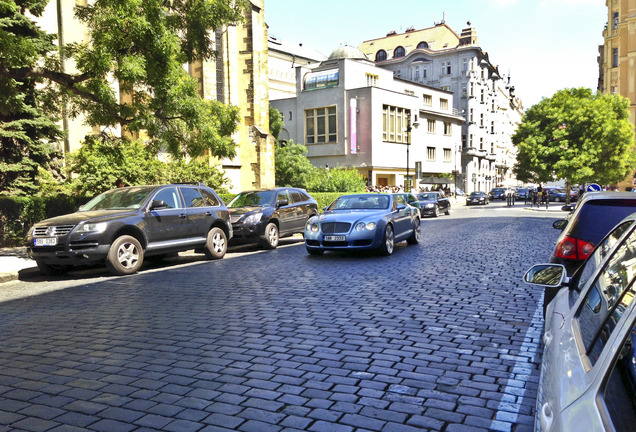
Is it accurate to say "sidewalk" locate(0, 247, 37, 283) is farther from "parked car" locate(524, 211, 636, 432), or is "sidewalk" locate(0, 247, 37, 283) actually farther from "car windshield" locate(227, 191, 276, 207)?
"parked car" locate(524, 211, 636, 432)

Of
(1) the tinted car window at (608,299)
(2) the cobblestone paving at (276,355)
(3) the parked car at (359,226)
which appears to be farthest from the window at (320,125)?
(1) the tinted car window at (608,299)

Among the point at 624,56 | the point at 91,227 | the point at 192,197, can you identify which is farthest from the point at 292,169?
the point at 624,56

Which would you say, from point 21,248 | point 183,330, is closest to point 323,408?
point 183,330

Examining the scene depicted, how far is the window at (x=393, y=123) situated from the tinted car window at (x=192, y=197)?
1644 inches

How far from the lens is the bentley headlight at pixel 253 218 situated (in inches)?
577

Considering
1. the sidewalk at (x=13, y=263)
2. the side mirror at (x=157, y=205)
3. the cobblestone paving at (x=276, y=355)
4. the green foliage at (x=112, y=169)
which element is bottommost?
the sidewalk at (x=13, y=263)

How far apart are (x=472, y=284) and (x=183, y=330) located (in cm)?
488

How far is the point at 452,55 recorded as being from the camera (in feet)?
243

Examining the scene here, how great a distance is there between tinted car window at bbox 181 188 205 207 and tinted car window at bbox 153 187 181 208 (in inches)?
10.5

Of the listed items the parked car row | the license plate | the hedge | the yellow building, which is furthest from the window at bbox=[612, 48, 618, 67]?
the license plate

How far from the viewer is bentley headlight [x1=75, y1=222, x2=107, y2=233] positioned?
32.5ft

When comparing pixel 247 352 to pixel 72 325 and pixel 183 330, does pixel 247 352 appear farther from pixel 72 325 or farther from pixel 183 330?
pixel 72 325

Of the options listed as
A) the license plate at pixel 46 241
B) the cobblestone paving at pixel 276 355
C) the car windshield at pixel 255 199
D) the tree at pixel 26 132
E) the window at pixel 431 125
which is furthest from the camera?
the window at pixel 431 125

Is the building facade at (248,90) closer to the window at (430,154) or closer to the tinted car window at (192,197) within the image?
the tinted car window at (192,197)
